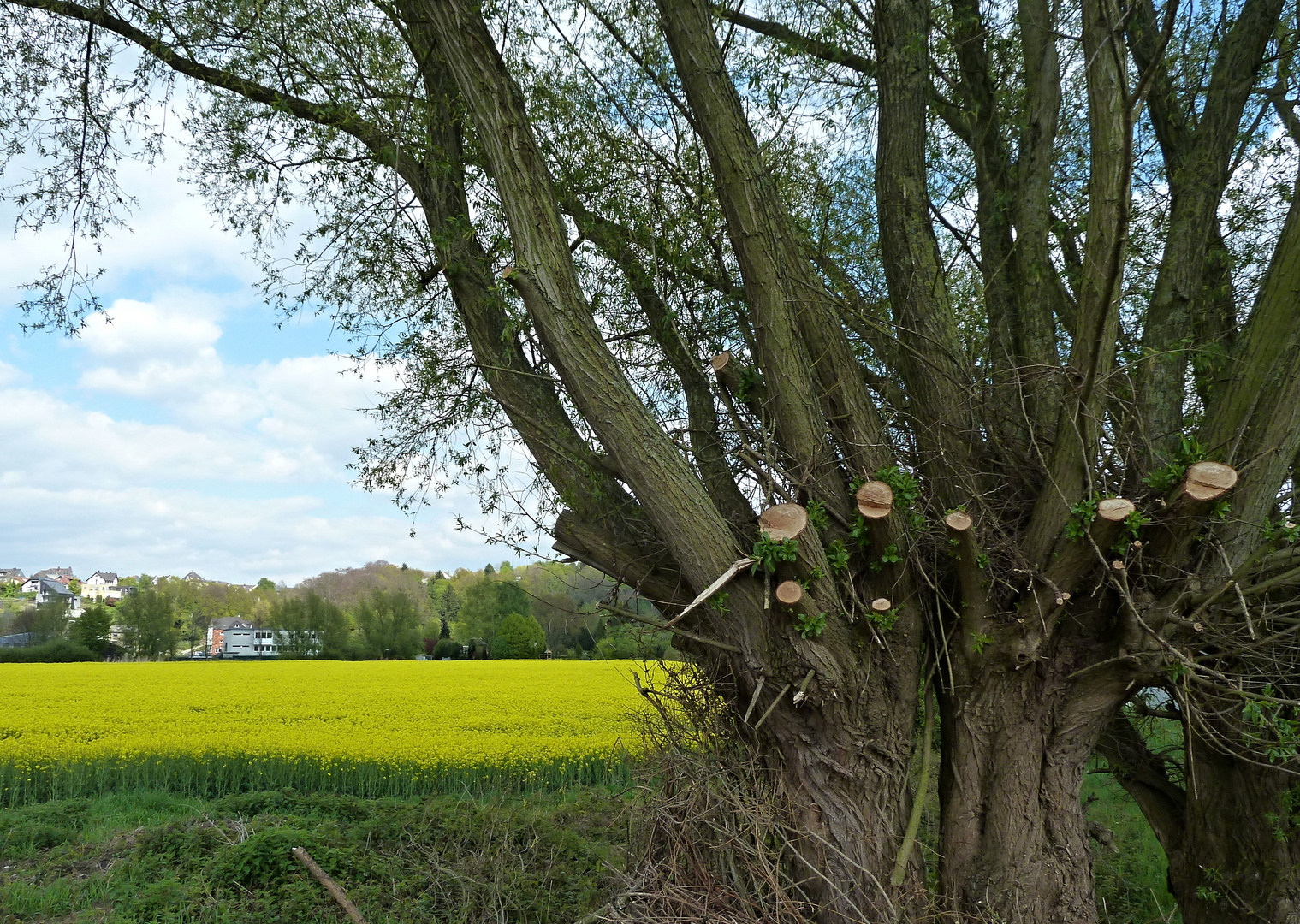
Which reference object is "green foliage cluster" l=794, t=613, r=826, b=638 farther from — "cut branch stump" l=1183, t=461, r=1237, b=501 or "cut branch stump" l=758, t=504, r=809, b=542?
"cut branch stump" l=1183, t=461, r=1237, b=501

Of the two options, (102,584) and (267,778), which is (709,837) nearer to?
(267,778)

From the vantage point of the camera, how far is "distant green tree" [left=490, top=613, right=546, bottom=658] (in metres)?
30.8

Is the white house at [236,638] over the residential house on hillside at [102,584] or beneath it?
beneath

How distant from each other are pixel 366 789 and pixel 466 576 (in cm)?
3446

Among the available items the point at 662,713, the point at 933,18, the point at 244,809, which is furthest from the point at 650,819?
the point at 244,809

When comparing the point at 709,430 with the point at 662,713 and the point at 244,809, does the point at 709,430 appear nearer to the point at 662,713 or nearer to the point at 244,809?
the point at 662,713

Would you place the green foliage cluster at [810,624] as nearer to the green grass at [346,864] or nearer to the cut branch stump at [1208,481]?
the cut branch stump at [1208,481]

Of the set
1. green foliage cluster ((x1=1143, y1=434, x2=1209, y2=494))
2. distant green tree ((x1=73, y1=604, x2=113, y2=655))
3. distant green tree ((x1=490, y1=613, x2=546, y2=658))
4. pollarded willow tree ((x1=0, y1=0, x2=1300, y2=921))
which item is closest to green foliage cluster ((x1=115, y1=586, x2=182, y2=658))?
distant green tree ((x1=73, y1=604, x2=113, y2=655))

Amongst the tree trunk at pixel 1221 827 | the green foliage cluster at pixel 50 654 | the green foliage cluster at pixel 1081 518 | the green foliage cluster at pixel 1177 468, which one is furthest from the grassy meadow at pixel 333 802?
the green foliage cluster at pixel 50 654

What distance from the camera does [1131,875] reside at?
676 cm

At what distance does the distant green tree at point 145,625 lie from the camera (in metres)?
36.9

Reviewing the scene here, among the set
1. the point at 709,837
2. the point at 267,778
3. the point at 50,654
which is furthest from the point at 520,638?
the point at 709,837

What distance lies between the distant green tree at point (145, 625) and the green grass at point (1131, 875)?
132 feet

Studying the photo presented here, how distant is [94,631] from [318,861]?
1465 inches
